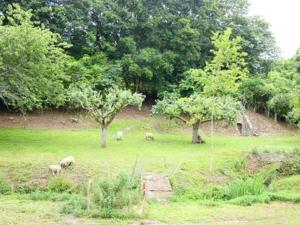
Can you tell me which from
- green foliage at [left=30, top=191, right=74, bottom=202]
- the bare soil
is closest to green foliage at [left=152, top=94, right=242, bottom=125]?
the bare soil

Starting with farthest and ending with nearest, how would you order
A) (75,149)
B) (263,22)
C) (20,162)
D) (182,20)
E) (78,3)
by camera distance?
(263,22), (182,20), (78,3), (75,149), (20,162)

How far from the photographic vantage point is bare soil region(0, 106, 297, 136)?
101 ft

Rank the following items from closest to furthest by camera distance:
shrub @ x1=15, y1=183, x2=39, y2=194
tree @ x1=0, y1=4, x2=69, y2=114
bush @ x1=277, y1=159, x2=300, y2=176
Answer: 1. shrub @ x1=15, y1=183, x2=39, y2=194
2. bush @ x1=277, y1=159, x2=300, y2=176
3. tree @ x1=0, y1=4, x2=69, y2=114

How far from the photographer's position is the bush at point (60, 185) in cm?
1569

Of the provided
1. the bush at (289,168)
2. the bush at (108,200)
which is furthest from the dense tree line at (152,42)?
the bush at (108,200)

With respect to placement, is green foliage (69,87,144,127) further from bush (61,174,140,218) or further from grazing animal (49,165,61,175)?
bush (61,174,140,218)

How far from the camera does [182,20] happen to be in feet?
125

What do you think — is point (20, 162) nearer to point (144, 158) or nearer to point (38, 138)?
point (144, 158)

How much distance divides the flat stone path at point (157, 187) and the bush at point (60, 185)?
9.00ft

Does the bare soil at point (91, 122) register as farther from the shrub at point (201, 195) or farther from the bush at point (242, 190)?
the bush at point (242, 190)

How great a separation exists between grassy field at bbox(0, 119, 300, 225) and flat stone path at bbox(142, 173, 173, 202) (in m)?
0.52

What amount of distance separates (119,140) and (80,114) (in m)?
8.39

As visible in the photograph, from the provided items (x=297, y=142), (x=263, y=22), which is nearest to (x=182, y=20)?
(x=263, y=22)

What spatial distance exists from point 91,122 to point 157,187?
17.1m
